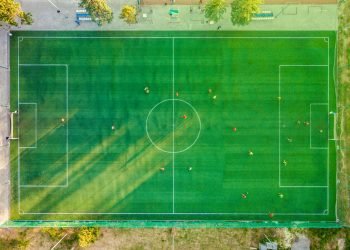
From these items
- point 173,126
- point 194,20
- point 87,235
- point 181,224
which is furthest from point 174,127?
point 87,235

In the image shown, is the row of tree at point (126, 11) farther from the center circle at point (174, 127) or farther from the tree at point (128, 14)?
the center circle at point (174, 127)

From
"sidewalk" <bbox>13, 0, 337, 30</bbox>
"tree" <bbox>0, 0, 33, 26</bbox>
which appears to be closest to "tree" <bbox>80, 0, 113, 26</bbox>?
"sidewalk" <bbox>13, 0, 337, 30</bbox>

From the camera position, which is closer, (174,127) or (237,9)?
(237,9)

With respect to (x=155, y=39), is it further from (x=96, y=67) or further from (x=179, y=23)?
(x=96, y=67)

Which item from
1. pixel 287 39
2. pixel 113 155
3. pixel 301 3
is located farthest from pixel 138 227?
pixel 301 3

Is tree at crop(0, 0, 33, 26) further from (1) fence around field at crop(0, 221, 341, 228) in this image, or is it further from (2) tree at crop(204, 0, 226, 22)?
(1) fence around field at crop(0, 221, 341, 228)

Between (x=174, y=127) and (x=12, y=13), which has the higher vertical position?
(x=12, y=13)

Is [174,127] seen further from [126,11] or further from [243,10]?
[243,10]

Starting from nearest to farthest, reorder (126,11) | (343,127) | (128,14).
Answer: (126,11) < (128,14) < (343,127)
